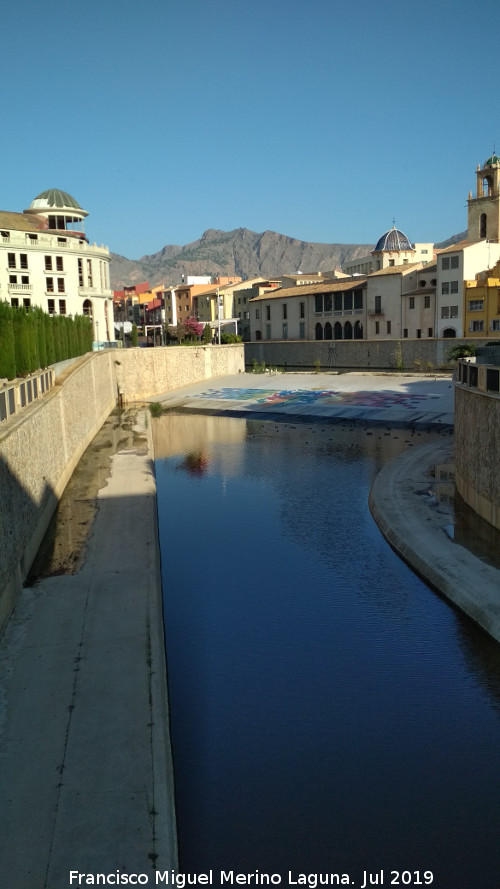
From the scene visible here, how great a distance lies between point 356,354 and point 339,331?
10831 mm

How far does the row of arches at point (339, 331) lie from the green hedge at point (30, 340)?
4426 cm

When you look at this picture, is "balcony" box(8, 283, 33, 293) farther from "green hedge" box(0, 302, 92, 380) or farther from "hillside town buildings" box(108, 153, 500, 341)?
"hillside town buildings" box(108, 153, 500, 341)

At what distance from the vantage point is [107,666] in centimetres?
1256

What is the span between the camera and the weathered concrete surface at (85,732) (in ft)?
26.7

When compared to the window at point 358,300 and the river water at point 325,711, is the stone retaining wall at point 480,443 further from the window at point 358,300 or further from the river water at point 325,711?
the window at point 358,300

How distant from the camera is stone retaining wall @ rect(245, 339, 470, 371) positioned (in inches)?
2655

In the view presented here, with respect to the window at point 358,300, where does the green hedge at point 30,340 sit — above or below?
below

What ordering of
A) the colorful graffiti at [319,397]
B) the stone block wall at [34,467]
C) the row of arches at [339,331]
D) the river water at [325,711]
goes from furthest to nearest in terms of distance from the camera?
the row of arches at [339,331] → the colorful graffiti at [319,397] → the stone block wall at [34,467] → the river water at [325,711]

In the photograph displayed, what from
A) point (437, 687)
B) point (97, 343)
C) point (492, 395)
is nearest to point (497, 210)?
point (97, 343)

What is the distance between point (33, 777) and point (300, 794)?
3.79 metres

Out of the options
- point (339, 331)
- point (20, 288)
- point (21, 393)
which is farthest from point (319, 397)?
point (21, 393)

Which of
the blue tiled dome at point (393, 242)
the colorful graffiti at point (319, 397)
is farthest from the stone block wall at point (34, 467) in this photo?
the blue tiled dome at point (393, 242)

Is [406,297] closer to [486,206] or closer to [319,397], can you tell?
[486,206]

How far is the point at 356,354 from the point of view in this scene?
7588cm
